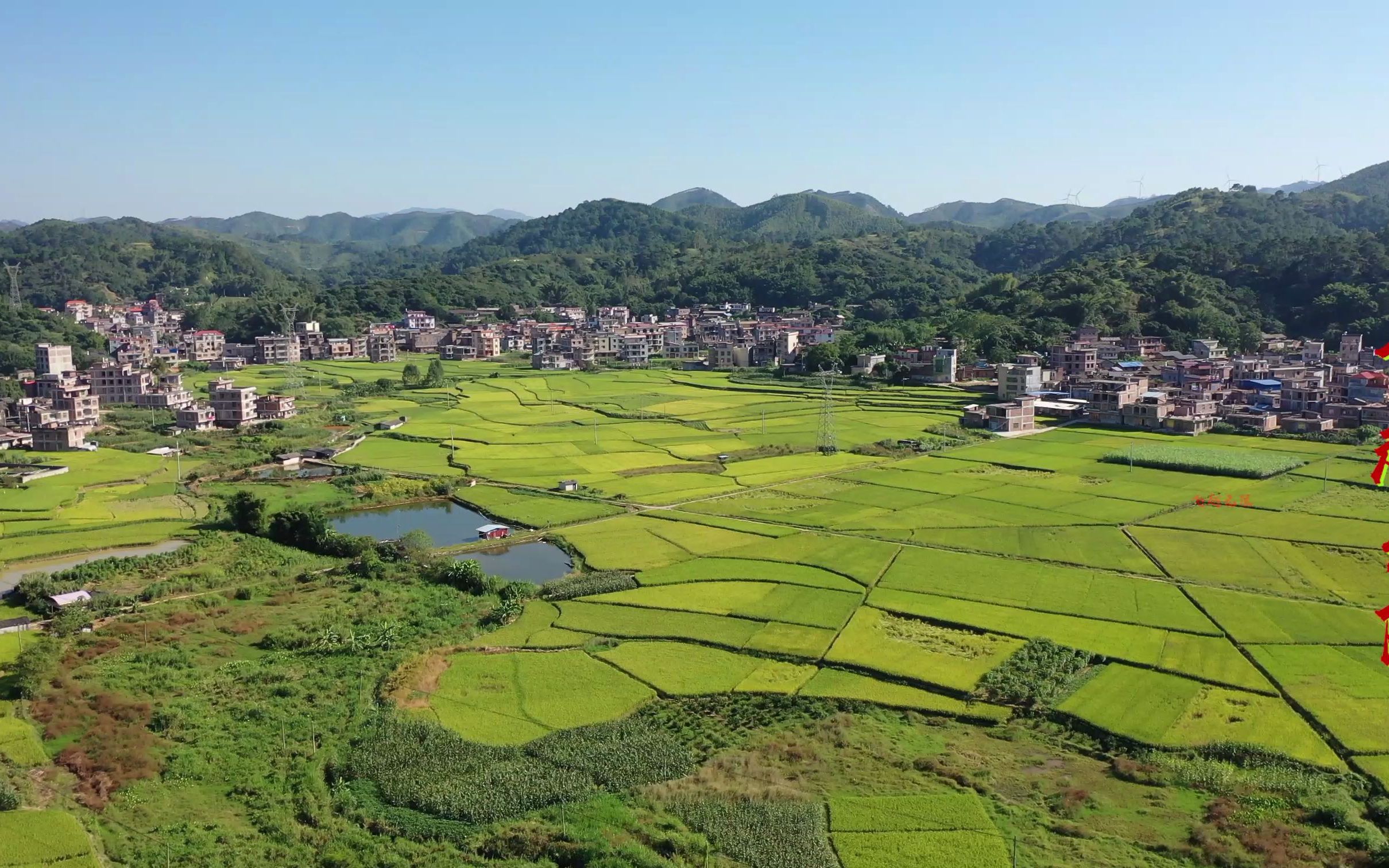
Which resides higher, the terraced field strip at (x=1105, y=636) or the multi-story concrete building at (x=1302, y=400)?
the multi-story concrete building at (x=1302, y=400)

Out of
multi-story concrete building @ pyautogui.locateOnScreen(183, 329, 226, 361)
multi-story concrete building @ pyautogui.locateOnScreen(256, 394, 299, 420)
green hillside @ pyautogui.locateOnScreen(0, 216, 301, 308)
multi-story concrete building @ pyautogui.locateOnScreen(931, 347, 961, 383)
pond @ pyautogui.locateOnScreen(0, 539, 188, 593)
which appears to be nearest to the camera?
pond @ pyautogui.locateOnScreen(0, 539, 188, 593)

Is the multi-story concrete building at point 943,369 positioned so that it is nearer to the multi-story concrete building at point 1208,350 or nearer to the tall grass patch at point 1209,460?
the multi-story concrete building at point 1208,350

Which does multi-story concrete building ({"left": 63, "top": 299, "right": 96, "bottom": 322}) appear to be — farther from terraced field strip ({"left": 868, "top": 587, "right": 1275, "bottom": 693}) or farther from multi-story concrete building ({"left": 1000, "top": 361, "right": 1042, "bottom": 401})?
terraced field strip ({"left": 868, "top": 587, "right": 1275, "bottom": 693})

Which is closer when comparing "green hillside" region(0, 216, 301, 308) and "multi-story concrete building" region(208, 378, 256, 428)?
"multi-story concrete building" region(208, 378, 256, 428)

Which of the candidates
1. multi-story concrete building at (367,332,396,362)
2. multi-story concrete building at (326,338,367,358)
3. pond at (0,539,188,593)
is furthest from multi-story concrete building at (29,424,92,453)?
multi-story concrete building at (326,338,367,358)

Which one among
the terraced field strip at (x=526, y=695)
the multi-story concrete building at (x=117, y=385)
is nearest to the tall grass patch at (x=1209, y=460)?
the terraced field strip at (x=526, y=695)

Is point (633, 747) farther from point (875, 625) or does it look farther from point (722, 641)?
point (875, 625)
